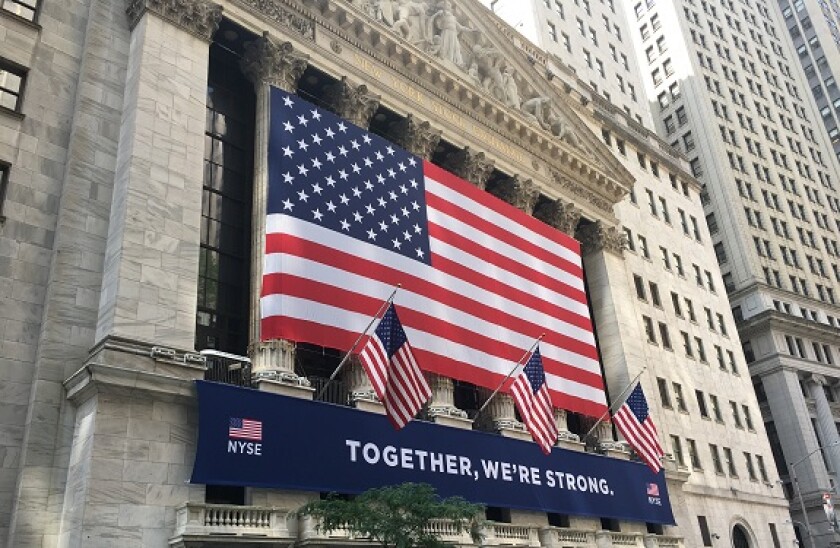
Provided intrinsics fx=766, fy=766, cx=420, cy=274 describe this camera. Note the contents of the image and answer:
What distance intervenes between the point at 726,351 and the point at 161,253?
4470cm

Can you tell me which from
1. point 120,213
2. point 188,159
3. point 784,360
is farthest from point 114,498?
point 784,360

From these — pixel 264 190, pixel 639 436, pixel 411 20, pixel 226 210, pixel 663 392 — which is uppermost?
pixel 411 20

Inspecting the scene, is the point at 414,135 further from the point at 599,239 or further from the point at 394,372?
the point at 599,239

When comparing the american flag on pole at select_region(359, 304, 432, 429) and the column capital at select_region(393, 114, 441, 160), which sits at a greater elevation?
the column capital at select_region(393, 114, 441, 160)

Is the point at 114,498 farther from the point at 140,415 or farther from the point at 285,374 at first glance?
the point at 285,374

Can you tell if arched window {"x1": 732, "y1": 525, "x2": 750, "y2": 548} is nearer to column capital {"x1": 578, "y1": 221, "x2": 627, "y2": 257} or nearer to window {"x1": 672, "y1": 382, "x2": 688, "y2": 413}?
window {"x1": 672, "y1": 382, "x2": 688, "y2": 413}

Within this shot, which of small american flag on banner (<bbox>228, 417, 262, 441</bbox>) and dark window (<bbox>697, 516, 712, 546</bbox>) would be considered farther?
dark window (<bbox>697, 516, 712, 546</bbox>)

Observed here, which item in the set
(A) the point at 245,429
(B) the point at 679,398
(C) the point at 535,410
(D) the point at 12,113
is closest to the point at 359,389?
(A) the point at 245,429

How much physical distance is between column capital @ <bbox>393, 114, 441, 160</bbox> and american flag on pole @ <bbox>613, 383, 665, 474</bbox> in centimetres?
1471

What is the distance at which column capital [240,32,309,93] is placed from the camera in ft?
101

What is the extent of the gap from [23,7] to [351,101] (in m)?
13.1

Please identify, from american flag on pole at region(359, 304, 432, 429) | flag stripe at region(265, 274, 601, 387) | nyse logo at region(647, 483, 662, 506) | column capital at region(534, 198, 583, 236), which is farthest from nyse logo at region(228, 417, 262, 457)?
column capital at region(534, 198, 583, 236)

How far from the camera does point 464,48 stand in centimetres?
4253

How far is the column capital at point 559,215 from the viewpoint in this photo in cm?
4453
